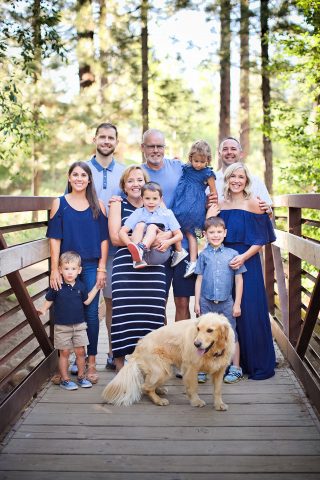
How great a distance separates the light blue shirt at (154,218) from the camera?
469 cm

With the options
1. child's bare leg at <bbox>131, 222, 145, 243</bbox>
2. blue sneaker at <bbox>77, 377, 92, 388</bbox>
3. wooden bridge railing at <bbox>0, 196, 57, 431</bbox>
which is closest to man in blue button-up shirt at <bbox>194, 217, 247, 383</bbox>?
child's bare leg at <bbox>131, 222, 145, 243</bbox>

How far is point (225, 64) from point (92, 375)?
46.8ft

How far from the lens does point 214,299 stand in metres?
4.65

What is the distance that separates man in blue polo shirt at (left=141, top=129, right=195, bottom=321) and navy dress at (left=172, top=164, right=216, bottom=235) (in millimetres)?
106

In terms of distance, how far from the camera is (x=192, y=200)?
198 inches

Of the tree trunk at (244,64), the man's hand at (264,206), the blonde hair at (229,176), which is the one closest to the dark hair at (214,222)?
the blonde hair at (229,176)

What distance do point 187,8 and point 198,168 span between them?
46.4 feet

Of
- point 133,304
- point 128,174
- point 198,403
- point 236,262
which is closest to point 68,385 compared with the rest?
point 133,304

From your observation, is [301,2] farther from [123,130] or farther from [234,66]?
[123,130]

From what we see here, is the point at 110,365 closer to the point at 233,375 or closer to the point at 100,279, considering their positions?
the point at 100,279

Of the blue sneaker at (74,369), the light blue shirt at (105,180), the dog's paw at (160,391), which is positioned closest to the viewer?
the dog's paw at (160,391)

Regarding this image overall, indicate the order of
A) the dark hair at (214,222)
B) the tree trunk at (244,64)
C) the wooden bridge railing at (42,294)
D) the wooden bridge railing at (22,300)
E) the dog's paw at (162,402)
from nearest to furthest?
1. the wooden bridge railing at (22,300)
2. the wooden bridge railing at (42,294)
3. the dog's paw at (162,402)
4. the dark hair at (214,222)
5. the tree trunk at (244,64)

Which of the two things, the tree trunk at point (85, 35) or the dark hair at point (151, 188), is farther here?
the tree trunk at point (85, 35)

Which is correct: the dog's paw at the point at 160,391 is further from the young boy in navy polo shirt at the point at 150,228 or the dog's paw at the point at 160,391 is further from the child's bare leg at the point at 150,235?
the child's bare leg at the point at 150,235
